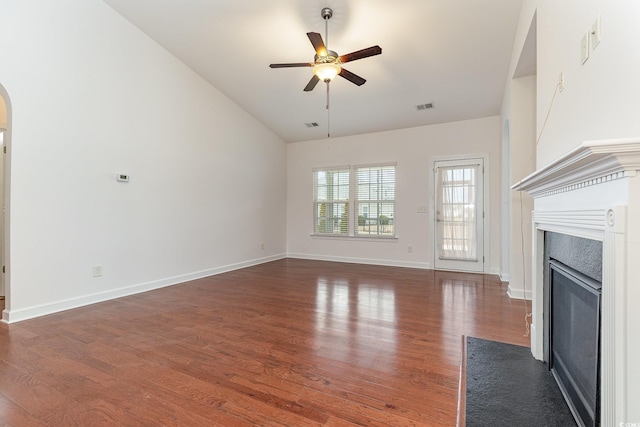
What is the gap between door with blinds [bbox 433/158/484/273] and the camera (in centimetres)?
534

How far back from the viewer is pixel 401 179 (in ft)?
19.5

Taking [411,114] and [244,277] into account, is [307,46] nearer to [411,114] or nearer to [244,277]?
[411,114]

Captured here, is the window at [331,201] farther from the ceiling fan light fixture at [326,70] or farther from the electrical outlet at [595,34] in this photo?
the electrical outlet at [595,34]

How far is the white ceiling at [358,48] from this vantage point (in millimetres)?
3338

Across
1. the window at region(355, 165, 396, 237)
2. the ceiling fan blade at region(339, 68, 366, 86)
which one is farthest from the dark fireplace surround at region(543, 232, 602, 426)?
the window at region(355, 165, 396, 237)

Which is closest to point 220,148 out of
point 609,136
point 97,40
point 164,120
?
point 164,120

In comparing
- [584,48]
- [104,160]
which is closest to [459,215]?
[584,48]

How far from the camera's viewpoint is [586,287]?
4.43 feet

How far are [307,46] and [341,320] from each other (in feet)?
11.1

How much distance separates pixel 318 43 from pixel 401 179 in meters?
3.60

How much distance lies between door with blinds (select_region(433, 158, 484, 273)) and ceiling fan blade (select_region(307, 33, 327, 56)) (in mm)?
3489

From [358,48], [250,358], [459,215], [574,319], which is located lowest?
[250,358]

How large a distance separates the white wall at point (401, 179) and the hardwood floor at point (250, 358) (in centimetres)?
197

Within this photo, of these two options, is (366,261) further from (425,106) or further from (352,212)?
(425,106)
